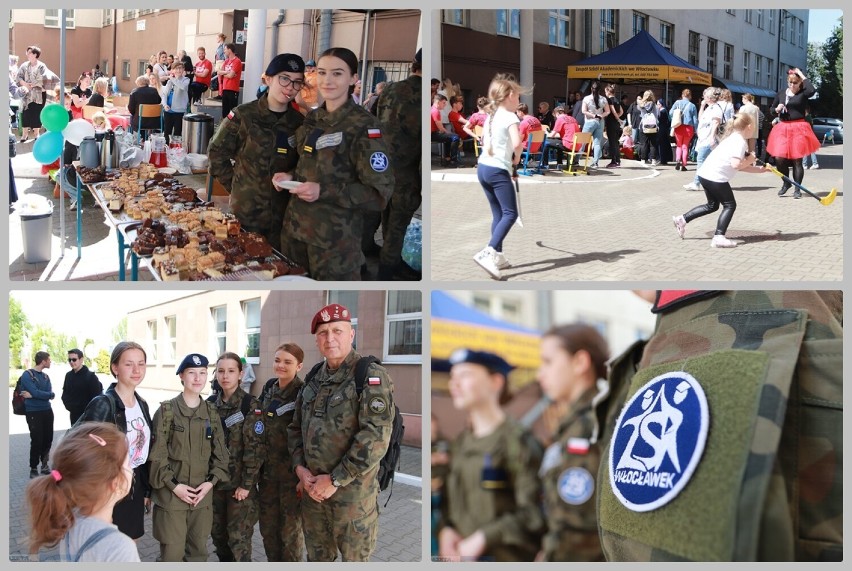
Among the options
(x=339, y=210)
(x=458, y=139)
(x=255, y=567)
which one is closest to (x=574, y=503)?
(x=255, y=567)

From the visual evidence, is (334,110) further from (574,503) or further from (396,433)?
(574,503)

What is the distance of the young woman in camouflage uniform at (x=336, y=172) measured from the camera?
3.16 meters

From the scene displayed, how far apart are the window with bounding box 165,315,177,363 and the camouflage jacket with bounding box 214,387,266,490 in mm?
488

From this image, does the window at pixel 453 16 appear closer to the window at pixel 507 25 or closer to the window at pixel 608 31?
the window at pixel 507 25

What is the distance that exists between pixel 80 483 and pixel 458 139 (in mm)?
3981

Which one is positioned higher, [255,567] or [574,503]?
[574,503]

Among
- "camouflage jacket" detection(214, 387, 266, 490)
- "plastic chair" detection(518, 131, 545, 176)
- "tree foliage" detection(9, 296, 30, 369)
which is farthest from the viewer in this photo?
"plastic chair" detection(518, 131, 545, 176)

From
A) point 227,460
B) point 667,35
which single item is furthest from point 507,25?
point 227,460

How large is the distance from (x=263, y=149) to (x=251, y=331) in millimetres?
1148

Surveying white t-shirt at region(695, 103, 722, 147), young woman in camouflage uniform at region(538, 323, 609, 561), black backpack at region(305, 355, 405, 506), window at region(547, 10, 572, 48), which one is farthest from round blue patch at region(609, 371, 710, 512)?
white t-shirt at region(695, 103, 722, 147)

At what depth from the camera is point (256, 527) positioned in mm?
4184

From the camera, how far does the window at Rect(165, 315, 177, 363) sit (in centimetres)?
367

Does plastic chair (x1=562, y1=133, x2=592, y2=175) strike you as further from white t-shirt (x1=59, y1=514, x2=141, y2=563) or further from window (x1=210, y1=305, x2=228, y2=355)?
white t-shirt (x1=59, y1=514, x2=141, y2=563)

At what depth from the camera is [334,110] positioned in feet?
10.4
